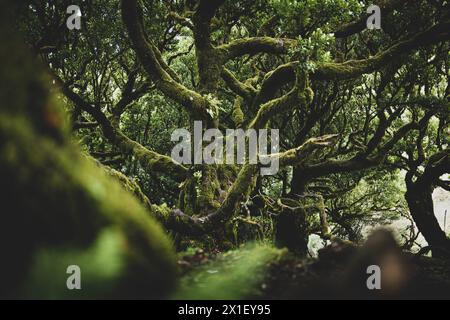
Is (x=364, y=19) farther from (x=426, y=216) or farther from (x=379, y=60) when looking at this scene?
(x=426, y=216)

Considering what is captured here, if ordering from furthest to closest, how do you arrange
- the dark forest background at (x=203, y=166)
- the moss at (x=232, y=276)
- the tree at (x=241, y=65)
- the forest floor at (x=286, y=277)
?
the tree at (x=241, y=65) < the forest floor at (x=286, y=277) < the moss at (x=232, y=276) < the dark forest background at (x=203, y=166)

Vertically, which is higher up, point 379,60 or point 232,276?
point 379,60

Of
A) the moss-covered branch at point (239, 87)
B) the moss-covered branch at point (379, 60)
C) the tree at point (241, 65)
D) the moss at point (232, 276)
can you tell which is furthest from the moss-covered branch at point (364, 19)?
the moss at point (232, 276)

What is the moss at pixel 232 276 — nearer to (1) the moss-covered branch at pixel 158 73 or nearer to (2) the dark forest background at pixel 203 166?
(2) the dark forest background at pixel 203 166

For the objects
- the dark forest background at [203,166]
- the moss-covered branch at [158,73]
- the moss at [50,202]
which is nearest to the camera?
the moss at [50,202]

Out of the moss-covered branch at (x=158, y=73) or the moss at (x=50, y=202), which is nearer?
the moss at (x=50, y=202)

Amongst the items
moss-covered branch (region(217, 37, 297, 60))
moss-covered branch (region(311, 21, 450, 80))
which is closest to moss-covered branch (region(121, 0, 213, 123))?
moss-covered branch (region(217, 37, 297, 60))

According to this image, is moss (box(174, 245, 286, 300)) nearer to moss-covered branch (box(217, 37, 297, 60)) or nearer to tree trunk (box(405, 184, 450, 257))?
moss-covered branch (box(217, 37, 297, 60))

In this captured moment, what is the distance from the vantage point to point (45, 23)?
11031mm

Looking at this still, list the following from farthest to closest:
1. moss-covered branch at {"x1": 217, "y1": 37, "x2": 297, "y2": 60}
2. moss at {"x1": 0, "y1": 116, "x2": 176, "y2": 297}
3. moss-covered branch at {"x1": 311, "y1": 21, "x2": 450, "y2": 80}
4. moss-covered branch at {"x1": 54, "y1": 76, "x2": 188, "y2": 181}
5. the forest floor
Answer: moss-covered branch at {"x1": 217, "y1": 37, "x2": 297, "y2": 60} → moss-covered branch at {"x1": 54, "y1": 76, "x2": 188, "y2": 181} → moss-covered branch at {"x1": 311, "y1": 21, "x2": 450, "y2": 80} → the forest floor → moss at {"x1": 0, "y1": 116, "x2": 176, "y2": 297}

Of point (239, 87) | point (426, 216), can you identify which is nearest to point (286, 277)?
point (239, 87)

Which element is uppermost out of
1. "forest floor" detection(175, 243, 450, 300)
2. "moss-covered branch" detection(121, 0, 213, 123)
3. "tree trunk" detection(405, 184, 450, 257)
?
"moss-covered branch" detection(121, 0, 213, 123)

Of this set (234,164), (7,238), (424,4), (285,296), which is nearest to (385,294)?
(285,296)

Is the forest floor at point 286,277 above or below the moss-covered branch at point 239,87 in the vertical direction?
below
